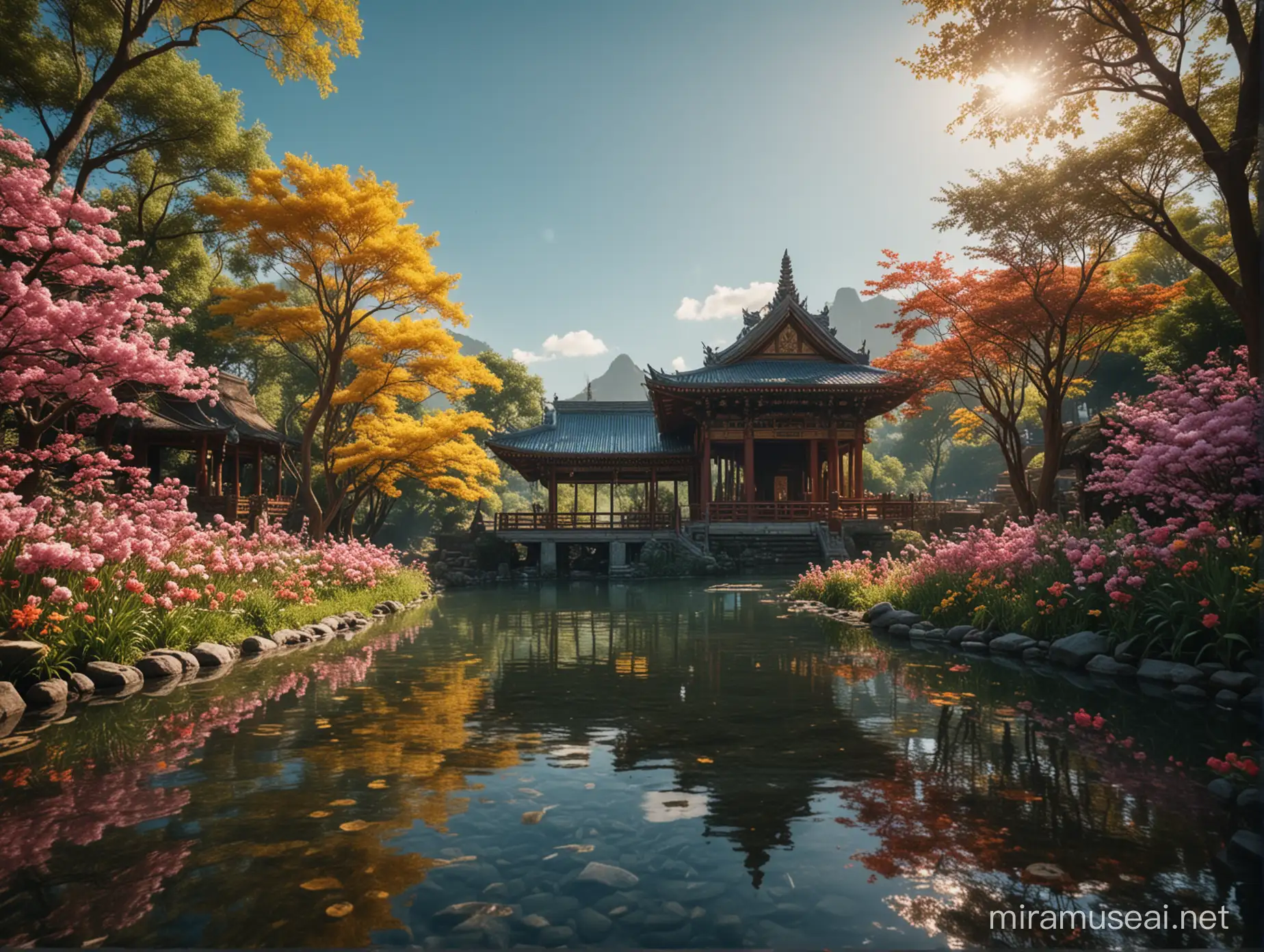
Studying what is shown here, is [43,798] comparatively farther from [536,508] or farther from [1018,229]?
[536,508]

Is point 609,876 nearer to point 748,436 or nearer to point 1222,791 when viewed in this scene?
point 1222,791

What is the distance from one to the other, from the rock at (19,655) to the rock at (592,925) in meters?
6.54

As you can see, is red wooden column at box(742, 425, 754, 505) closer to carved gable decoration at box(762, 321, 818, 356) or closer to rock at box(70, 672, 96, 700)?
carved gable decoration at box(762, 321, 818, 356)

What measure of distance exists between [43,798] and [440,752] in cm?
228

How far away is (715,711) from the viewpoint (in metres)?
6.30

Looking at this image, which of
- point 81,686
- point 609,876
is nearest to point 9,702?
point 81,686

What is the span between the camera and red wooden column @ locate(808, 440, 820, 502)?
93.3ft

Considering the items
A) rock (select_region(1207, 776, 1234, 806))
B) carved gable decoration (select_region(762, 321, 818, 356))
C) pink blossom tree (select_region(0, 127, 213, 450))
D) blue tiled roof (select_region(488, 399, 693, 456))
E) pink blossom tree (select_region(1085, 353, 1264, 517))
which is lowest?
rock (select_region(1207, 776, 1234, 806))

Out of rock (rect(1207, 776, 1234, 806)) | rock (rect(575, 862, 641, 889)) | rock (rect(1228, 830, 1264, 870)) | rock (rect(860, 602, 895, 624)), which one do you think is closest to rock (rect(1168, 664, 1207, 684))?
rock (rect(1207, 776, 1234, 806))

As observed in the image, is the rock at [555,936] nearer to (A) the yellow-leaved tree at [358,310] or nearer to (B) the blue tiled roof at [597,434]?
(A) the yellow-leaved tree at [358,310]

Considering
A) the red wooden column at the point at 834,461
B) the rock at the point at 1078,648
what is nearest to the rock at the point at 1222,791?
the rock at the point at 1078,648

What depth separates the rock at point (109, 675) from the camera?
714 centimetres

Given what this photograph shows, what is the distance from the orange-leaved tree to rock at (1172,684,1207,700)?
8.90 metres

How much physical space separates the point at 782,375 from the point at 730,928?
2706 cm
